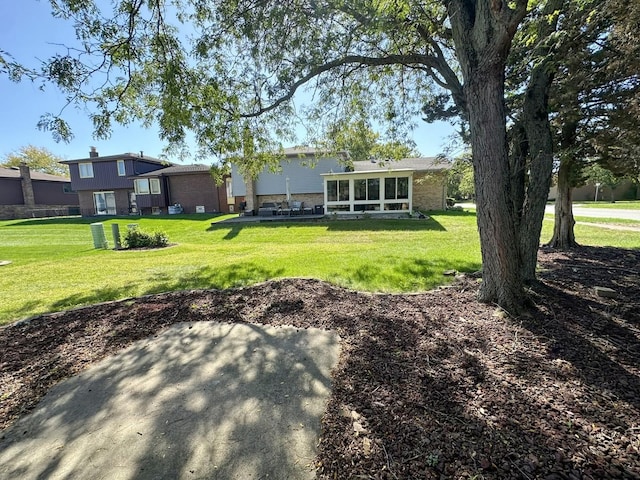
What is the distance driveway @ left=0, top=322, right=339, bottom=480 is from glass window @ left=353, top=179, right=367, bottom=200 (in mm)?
16668

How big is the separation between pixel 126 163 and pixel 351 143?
27788 millimetres

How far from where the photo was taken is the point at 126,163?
27984 mm

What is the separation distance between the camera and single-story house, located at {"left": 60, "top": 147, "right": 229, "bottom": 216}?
88.8ft

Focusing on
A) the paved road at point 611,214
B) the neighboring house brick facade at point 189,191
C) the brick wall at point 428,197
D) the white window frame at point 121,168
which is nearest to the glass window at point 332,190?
the brick wall at point 428,197

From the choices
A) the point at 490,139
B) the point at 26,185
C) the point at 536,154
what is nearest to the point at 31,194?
the point at 26,185

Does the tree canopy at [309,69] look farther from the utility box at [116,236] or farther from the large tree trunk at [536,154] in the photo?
the utility box at [116,236]

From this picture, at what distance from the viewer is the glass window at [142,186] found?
1067 inches

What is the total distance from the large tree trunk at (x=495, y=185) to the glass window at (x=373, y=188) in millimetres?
15497

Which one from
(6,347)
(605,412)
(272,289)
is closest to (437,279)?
(272,289)

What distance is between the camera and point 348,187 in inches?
766

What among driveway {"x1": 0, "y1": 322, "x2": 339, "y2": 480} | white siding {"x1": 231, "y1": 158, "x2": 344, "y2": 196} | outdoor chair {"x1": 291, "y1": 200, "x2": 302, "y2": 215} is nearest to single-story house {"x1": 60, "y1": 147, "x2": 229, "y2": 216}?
white siding {"x1": 231, "y1": 158, "x2": 344, "y2": 196}

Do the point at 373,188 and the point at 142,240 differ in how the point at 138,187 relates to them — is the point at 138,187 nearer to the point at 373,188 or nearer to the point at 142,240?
the point at 142,240

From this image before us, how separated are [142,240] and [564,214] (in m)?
13.6

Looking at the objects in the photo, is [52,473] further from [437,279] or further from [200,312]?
[437,279]
